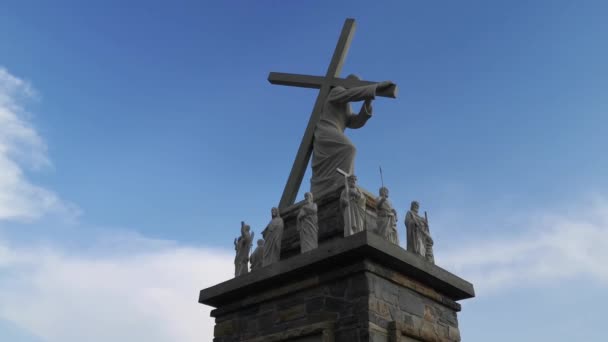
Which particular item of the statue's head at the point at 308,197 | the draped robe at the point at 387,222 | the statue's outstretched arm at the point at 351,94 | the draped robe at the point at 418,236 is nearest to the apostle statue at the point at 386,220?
the draped robe at the point at 387,222

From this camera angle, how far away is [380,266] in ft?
27.3

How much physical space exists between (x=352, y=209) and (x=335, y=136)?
244 centimetres

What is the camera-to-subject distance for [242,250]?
33.9ft

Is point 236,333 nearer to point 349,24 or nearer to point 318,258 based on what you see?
point 318,258

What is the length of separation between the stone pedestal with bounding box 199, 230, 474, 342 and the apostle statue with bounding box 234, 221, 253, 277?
21.8 inches

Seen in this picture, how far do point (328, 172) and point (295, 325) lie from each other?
3149 millimetres

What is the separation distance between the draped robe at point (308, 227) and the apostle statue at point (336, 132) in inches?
40.1

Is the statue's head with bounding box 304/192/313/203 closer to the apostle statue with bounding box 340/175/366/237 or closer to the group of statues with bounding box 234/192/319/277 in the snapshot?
the group of statues with bounding box 234/192/319/277

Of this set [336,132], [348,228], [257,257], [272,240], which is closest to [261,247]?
[257,257]

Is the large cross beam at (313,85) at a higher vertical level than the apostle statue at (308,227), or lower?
higher

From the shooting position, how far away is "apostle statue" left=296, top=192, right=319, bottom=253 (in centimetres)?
908

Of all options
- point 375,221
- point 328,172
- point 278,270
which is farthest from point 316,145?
point 278,270

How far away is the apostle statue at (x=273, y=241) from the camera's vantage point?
380 inches

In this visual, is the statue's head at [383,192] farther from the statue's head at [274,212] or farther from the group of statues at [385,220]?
the statue's head at [274,212]
